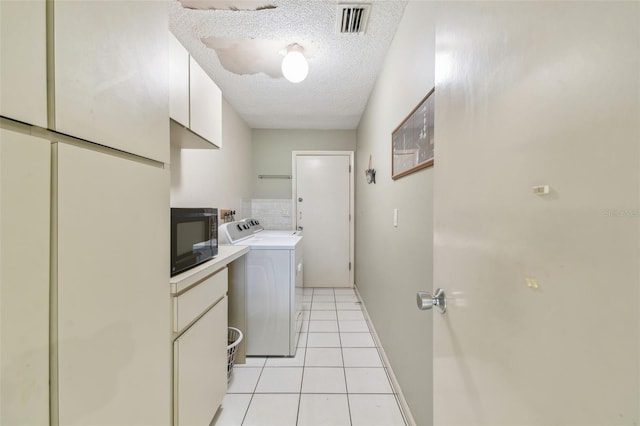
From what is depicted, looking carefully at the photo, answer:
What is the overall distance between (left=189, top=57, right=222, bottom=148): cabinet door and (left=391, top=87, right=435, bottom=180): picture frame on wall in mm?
1206

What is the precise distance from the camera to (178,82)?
129 centimetres

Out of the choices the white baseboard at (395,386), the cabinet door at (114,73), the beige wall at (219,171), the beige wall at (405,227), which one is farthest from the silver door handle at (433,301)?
the beige wall at (219,171)

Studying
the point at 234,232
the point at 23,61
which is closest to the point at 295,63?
the point at 234,232

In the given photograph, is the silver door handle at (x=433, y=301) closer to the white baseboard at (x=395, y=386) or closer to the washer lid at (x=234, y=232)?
the white baseboard at (x=395, y=386)

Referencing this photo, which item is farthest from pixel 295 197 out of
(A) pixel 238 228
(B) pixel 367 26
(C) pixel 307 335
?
(B) pixel 367 26

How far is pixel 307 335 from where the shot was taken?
2402mm

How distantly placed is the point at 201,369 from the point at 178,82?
139 centimetres

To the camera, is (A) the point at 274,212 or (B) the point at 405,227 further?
(A) the point at 274,212

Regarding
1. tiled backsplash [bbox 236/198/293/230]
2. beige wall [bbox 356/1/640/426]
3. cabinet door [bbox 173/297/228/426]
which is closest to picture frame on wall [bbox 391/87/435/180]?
beige wall [bbox 356/1/640/426]

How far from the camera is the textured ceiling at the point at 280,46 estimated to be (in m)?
1.50

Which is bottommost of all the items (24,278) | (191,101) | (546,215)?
(24,278)

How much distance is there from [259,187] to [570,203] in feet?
12.2

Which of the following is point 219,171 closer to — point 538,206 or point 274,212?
point 274,212

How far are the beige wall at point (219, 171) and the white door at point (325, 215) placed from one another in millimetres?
794
